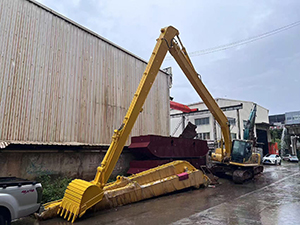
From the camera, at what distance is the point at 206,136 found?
33812 mm

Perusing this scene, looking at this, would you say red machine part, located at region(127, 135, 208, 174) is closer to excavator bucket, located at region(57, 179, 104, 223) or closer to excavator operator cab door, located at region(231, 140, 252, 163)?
excavator operator cab door, located at region(231, 140, 252, 163)

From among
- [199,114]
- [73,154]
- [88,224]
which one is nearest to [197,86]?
[73,154]

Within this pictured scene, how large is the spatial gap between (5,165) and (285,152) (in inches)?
1942

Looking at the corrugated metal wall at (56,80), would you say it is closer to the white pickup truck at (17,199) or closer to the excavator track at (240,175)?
the white pickup truck at (17,199)

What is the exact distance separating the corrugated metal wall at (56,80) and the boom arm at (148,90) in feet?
13.3

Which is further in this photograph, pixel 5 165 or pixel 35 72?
pixel 35 72

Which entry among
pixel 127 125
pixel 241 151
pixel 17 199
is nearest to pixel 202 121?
pixel 241 151

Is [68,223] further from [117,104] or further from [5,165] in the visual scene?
[117,104]

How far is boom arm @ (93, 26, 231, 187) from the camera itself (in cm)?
682

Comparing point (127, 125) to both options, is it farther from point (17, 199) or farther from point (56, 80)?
point (56, 80)

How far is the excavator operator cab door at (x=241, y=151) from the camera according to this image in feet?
43.7

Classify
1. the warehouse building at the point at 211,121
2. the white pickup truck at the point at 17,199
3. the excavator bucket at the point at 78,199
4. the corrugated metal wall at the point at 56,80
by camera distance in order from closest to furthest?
1. the white pickup truck at the point at 17,199
2. the excavator bucket at the point at 78,199
3. the corrugated metal wall at the point at 56,80
4. the warehouse building at the point at 211,121

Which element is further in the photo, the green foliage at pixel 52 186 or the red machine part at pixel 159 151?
the red machine part at pixel 159 151

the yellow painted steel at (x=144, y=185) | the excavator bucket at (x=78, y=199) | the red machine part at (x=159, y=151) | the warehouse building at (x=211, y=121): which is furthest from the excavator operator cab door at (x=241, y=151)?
the warehouse building at (x=211, y=121)
